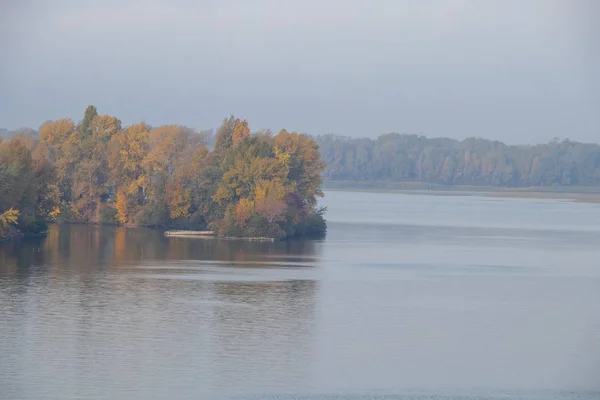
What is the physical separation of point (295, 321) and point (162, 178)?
4597 centimetres

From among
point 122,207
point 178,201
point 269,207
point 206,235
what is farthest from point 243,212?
point 122,207

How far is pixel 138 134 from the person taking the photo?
285 ft

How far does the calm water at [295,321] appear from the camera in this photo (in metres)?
27.9

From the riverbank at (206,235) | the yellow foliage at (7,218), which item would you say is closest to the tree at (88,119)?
the riverbank at (206,235)

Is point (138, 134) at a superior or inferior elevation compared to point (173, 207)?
superior

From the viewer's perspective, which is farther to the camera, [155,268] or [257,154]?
[257,154]

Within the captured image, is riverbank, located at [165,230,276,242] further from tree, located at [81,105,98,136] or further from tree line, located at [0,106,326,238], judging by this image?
tree, located at [81,105,98,136]

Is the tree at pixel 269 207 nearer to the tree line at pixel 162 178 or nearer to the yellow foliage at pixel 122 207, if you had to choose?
the tree line at pixel 162 178

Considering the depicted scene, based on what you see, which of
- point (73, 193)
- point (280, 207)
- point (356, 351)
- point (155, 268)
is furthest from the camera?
point (73, 193)

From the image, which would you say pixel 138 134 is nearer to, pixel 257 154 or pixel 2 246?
pixel 257 154

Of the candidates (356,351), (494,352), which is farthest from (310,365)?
(494,352)

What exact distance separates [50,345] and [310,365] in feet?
25.0

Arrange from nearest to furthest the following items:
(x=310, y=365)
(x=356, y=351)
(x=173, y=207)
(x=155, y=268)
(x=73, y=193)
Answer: (x=310, y=365) → (x=356, y=351) → (x=155, y=268) → (x=173, y=207) → (x=73, y=193)

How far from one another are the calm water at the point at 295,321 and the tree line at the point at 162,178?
5268mm
